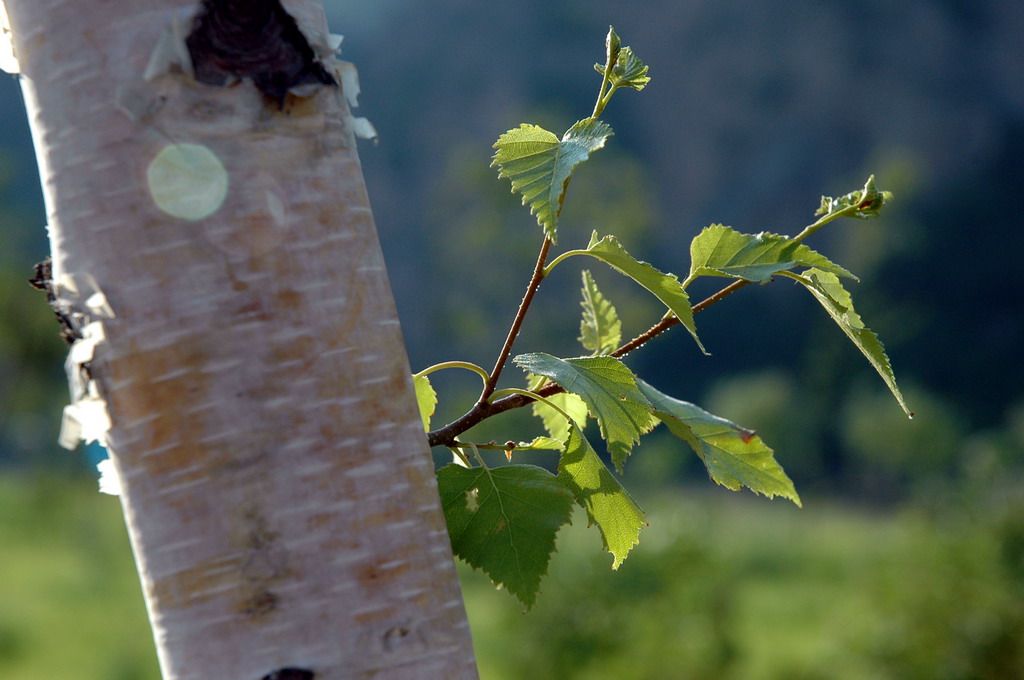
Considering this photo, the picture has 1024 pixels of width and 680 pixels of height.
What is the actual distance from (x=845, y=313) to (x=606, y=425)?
0.63 feet

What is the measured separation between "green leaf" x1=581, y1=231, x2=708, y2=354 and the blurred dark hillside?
42.8 ft

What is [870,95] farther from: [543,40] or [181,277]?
[181,277]

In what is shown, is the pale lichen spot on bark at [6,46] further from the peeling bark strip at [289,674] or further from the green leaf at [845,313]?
the green leaf at [845,313]

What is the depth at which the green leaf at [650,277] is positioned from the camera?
597mm

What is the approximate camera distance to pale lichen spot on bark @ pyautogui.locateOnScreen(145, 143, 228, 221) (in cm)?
45

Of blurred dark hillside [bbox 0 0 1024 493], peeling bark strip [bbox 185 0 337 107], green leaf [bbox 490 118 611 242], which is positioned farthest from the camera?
blurred dark hillside [bbox 0 0 1024 493]

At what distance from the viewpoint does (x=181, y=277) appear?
456mm

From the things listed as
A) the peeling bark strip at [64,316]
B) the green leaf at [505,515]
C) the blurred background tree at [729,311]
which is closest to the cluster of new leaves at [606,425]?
the green leaf at [505,515]

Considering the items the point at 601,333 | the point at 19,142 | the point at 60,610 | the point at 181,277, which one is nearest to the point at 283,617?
the point at 181,277

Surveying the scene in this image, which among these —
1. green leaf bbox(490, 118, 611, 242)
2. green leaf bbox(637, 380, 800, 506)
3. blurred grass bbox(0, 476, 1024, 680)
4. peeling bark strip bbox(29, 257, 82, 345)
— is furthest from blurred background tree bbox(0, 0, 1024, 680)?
peeling bark strip bbox(29, 257, 82, 345)

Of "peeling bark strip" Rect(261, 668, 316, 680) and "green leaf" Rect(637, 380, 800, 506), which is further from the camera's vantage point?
"green leaf" Rect(637, 380, 800, 506)

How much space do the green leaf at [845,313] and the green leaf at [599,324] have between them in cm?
17

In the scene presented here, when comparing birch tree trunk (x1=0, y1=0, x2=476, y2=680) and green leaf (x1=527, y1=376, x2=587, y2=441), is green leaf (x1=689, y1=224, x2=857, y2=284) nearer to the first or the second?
green leaf (x1=527, y1=376, x2=587, y2=441)

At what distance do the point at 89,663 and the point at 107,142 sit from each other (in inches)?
307
